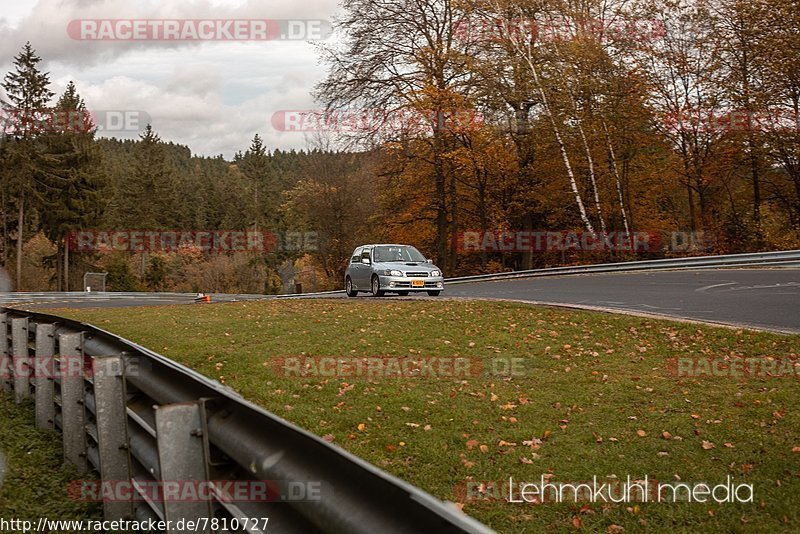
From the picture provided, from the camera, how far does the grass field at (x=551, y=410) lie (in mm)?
5605

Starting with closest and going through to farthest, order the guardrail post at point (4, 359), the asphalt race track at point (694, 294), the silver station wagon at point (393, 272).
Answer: the guardrail post at point (4, 359)
the asphalt race track at point (694, 294)
the silver station wagon at point (393, 272)

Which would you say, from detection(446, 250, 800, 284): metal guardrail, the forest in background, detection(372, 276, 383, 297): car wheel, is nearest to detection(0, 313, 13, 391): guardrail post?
detection(372, 276, 383, 297): car wheel

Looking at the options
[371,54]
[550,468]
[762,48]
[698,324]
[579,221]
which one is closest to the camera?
[550,468]

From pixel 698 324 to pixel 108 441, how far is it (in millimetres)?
10566

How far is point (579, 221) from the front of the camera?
127ft

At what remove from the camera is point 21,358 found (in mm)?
8359

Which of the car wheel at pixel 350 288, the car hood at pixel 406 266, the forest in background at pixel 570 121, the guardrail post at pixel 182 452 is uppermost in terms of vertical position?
the forest in background at pixel 570 121

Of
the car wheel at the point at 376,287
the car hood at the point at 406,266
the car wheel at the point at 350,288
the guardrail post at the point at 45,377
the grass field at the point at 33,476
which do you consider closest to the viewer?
the grass field at the point at 33,476

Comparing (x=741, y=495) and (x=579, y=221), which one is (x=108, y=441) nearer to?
(x=741, y=495)

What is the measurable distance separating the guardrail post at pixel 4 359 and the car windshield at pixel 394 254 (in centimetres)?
1447

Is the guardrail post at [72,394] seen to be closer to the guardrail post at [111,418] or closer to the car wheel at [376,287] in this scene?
the guardrail post at [111,418]

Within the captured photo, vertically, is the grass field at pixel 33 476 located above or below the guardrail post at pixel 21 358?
below

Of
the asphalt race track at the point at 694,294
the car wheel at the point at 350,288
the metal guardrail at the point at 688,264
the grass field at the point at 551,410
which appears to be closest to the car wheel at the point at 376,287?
the car wheel at the point at 350,288

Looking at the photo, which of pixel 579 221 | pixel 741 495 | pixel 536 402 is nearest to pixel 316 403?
pixel 536 402
